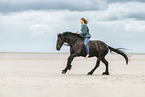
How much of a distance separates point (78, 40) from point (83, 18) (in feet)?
3.21

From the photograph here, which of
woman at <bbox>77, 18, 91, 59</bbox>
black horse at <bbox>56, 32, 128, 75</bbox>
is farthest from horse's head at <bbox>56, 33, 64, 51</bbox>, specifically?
woman at <bbox>77, 18, 91, 59</bbox>

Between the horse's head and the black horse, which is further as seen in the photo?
the horse's head

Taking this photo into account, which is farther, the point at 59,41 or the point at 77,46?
the point at 59,41

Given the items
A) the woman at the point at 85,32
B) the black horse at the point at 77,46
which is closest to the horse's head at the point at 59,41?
the black horse at the point at 77,46

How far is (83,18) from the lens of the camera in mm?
12898

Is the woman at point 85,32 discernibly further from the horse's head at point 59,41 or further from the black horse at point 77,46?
the horse's head at point 59,41

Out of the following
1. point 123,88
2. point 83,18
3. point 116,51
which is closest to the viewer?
point 123,88

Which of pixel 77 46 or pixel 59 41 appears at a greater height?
pixel 59 41

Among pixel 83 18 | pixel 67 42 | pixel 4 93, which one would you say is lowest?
pixel 4 93

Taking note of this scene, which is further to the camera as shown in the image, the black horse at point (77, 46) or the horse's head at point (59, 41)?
the horse's head at point (59, 41)

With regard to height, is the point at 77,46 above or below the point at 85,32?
below

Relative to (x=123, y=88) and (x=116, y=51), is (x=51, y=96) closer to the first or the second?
(x=123, y=88)

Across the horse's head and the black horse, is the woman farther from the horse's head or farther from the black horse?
the horse's head

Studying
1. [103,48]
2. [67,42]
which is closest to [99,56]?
[103,48]
